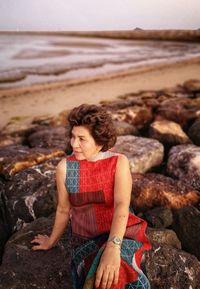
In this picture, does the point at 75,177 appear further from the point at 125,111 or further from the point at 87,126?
the point at 125,111

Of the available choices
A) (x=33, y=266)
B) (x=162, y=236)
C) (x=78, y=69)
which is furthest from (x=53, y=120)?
(x=78, y=69)

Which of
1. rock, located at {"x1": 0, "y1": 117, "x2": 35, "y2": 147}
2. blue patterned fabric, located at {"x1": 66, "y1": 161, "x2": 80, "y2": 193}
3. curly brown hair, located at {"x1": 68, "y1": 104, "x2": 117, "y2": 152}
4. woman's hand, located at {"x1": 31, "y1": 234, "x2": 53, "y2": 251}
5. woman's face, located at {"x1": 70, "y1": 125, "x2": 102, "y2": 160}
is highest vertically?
curly brown hair, located at {"x1": 68, "y1": 104, "x2": 117, "y2": 152}

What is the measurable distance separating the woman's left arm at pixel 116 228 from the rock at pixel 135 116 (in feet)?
14.6

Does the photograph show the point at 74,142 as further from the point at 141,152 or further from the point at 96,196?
the point at 141,152

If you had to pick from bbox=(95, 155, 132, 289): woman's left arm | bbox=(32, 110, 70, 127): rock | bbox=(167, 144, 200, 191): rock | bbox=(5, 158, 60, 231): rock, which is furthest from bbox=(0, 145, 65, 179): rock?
bbox=(95, 155, 132, 289): woman's left arm

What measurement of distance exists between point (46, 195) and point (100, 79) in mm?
8568

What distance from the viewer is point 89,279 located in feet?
6.06

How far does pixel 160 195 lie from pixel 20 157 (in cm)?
182

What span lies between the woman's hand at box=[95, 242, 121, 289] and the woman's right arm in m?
0.57

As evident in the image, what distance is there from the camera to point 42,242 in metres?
2.64

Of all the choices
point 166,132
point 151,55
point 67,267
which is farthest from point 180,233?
point 151,55

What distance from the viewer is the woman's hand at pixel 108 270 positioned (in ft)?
5.85

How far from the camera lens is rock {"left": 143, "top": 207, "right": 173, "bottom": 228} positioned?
134 inches

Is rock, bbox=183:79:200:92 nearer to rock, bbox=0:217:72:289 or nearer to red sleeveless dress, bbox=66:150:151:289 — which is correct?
rock, bbox=0:217:72:289
